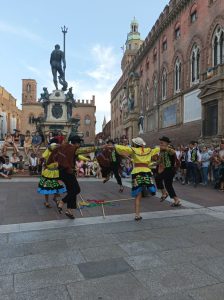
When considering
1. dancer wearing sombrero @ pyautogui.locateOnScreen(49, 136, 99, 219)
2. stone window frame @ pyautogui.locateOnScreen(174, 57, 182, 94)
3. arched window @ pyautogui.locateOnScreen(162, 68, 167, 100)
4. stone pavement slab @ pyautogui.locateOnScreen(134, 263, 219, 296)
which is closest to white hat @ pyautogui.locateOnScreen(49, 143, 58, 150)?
Result: dancer wearing sombrero @ pyautogui.locateOnScreen(49, 136, 99, 219)

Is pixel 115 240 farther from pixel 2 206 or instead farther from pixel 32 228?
pixel 2 206

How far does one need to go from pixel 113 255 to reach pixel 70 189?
2751mm

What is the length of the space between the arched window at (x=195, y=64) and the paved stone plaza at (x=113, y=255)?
1994 centimetres

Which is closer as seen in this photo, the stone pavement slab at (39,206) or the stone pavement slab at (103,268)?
the stone pavement slab at (103,268)

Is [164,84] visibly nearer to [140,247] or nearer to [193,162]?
[193,162]

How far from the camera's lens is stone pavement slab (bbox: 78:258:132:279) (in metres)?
4.10

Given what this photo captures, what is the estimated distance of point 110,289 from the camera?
3670 millimetres

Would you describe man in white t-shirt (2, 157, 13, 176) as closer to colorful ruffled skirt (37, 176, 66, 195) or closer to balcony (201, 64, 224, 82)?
colorful ruffled skirt (37, 176, 66, 195)

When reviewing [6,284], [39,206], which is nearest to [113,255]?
[6,284]

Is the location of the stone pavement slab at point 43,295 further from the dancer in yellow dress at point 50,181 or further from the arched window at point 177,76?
the arched window at point 177,76

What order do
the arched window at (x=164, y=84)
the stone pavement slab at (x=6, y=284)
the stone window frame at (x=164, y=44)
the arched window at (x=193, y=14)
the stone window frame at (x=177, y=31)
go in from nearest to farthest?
1. the stone pavement slab at (x=6, y=284)
2. the arched window at (x=193, y=14)
3. the stone window frame at (x=177, y=31)
4. the arched window at (x=164, y=84)
5. the stone window frame at (x=164, y=44)

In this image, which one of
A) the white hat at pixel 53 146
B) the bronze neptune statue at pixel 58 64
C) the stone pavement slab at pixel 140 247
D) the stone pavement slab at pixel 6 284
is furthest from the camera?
the bronze neptune statue at pixel 58 64

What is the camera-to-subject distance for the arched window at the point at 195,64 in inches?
1025

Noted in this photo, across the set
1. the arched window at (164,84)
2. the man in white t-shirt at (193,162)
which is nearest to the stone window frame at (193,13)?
the arched window at (164,84)
